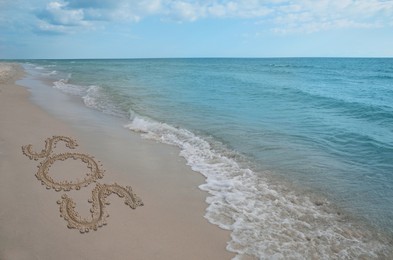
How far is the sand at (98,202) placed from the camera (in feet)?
16.0

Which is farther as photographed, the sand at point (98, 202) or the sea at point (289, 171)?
the sea at point (289, 171)

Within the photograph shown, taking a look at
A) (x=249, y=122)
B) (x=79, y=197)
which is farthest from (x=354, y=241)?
(x=249, y=122)

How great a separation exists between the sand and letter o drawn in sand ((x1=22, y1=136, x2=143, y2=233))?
0.02 meters

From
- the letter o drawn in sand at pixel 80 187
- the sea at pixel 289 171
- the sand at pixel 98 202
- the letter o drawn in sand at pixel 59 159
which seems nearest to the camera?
the sand at pixel 98 202

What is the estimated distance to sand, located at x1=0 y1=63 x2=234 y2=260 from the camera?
488cm

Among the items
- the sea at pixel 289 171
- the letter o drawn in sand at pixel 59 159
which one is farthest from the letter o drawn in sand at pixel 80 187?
the sea at pixel 289 171

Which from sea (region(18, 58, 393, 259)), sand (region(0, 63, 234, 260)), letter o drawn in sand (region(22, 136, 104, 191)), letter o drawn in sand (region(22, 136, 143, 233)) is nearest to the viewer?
sand (region(0, 63, 234, 260))

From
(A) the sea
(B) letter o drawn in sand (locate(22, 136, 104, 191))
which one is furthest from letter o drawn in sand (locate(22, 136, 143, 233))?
(A) the sea

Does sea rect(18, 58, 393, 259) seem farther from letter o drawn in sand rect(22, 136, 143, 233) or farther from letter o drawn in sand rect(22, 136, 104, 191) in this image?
letter o drawn in sand rect(22, 136, 104, 191)

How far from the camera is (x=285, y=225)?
576 centimetres

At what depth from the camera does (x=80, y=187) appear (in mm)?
6746

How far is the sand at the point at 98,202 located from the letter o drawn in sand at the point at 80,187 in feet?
0.05

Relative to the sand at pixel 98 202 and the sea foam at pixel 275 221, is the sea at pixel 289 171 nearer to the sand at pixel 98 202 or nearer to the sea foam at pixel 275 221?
the sea foam at pixel 275 221

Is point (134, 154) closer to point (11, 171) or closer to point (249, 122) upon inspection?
point (11, 171)
